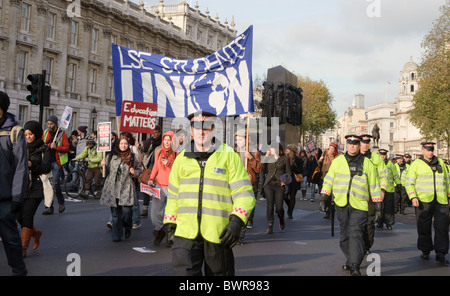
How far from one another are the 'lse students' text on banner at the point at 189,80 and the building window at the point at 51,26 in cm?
2958

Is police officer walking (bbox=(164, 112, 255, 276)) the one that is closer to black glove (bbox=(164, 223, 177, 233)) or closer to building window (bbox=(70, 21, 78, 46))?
black glove (bbox=(164, 223, 177, 233))

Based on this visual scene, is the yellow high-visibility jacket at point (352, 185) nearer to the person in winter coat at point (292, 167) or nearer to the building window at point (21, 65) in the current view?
the person in winter coat at point (292, 167)

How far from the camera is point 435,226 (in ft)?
27.4

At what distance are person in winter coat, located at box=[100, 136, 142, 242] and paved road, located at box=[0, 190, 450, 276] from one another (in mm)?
336

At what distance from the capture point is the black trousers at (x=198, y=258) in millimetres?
3954

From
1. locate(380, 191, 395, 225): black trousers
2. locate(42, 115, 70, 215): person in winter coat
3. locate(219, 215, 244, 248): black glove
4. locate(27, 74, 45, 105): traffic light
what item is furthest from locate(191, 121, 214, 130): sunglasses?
locate(27, 74, 45, 105): traffic light

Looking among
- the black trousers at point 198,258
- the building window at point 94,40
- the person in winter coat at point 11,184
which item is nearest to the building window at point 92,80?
the building window at point 94,40

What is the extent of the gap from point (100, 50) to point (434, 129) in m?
28.4

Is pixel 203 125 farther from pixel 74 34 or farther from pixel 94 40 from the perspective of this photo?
pixel 94 40

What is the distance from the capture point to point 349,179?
704 cm

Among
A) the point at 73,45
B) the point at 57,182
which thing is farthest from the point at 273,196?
the point at 73,45

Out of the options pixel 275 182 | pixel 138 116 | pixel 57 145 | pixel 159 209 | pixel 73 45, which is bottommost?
pixel 159 209

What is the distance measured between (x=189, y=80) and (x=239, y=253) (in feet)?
13.4

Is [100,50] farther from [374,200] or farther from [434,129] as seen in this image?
[374,200]
